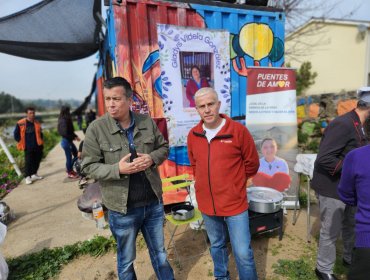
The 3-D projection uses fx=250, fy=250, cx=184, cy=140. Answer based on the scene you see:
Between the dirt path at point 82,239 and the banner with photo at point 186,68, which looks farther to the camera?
the banner with photo at point 186,68

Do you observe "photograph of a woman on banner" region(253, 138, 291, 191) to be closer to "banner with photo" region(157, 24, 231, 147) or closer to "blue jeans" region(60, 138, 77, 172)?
"banner with photo" region(157, 24, 231, 147)

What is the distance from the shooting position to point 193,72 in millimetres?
3912

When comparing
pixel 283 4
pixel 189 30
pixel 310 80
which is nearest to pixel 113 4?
pixel 189 30

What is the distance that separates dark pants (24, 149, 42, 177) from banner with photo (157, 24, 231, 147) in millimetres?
4287

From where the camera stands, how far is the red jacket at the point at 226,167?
6.63 ft

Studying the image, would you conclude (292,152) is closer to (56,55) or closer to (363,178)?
(363,178)

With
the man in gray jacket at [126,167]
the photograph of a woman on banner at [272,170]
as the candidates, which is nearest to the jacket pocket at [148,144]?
the man in gray jacket at [126,167]

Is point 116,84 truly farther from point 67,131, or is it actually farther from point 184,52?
point 67,131

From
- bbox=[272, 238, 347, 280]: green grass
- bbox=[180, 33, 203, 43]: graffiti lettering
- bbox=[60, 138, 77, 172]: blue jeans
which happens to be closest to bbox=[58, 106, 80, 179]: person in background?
bbox=[60, 138, 77, 172]: blue jeans

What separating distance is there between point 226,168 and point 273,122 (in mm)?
2595

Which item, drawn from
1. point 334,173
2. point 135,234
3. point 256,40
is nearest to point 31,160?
point 135,234

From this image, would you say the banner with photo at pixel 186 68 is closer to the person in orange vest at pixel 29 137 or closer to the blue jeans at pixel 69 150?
the blue jeans at pixel 69 150

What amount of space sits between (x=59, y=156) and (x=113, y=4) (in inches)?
320

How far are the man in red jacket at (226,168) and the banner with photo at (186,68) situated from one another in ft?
5.76
